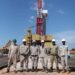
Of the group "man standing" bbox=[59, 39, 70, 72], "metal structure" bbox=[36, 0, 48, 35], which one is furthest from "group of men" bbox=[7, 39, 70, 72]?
"metal structure" bbox=[36, 0, 48, 35]

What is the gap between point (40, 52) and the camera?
1834 centimetres

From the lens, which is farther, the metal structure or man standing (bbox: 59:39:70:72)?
the metal structure

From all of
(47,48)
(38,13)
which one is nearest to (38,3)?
(38,13)

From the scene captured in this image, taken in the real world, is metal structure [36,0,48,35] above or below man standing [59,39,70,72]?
above

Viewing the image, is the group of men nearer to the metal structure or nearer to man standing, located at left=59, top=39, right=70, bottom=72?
man standing, located at left=59, top=39, right=70, bottom=72

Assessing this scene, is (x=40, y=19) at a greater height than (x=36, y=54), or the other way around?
(x=40, y=19)

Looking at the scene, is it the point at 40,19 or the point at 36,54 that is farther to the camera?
the point at 40,19

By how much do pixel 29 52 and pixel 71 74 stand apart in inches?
114

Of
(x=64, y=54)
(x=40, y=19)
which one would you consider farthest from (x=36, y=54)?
(x=40, y=19)

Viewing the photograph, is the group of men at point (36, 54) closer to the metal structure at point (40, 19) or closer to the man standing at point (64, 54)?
the man standing at point (64, 54)

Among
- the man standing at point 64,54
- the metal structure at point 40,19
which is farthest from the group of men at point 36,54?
the metal structure at point 40,19

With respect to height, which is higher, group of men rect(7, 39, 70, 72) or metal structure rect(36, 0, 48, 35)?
metal structure rect(36, 0, 48, 35)

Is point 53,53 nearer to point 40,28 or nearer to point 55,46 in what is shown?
point 55,46

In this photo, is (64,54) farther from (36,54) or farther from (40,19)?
(40,19)
